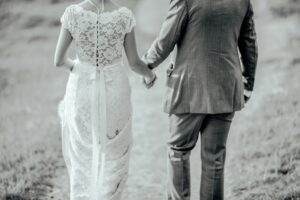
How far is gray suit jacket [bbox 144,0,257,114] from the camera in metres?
4.03

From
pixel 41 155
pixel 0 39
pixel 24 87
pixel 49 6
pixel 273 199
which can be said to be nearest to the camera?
pixel 273 199

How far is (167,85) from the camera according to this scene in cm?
436

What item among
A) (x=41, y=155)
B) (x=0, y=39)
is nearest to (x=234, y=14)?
(x=41, y=155)

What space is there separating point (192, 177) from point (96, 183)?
1.74 metres

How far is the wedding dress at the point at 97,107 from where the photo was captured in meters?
4.09

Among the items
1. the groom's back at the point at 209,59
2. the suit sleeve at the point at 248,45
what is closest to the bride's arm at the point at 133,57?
the groom's back at the point at 209,59

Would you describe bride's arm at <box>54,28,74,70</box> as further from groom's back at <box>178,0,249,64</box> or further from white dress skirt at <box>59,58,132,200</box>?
groom's back at <box>178,0,249,64</box>

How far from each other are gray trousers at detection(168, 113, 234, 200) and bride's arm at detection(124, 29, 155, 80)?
Result: 0.40 metres

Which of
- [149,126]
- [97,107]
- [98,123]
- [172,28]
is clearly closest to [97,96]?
[97,107]

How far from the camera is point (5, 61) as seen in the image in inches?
414

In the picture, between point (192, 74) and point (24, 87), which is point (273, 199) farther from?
point (24, 87)

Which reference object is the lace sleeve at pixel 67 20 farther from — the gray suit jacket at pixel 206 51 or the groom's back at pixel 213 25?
the groom's back at pixel 213 25

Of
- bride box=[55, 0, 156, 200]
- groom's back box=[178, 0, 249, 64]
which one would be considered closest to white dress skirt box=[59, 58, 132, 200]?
bride box=[55, 0, 156, 200]

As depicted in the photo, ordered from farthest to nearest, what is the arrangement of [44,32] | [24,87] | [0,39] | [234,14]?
[44,32]
[0,39]
[24,87]
[234,14]
